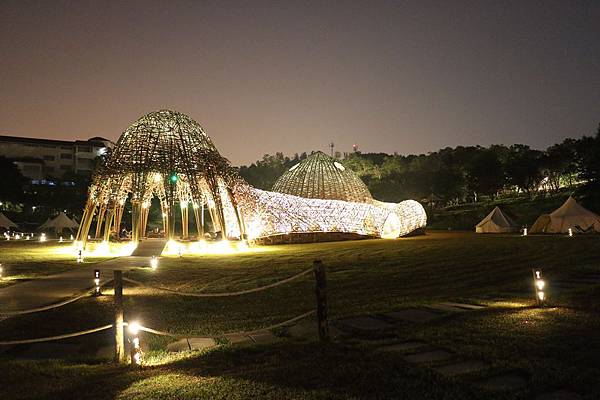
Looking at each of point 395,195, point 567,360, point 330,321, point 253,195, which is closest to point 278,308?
point 330,321

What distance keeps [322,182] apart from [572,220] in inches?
774

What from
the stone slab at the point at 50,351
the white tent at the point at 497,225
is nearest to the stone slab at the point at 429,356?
the stone slab at the point at 50,351

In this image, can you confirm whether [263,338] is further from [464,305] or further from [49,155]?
[49,155]

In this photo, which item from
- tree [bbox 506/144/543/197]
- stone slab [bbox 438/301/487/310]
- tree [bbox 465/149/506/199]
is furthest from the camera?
tree [bbox 465/149/506/199]

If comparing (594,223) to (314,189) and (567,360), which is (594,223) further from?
(567,360)

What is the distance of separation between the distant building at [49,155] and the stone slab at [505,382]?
231ft

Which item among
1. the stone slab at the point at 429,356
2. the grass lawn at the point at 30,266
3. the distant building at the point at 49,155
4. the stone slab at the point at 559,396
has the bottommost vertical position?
the stone slab at the point at 559,396

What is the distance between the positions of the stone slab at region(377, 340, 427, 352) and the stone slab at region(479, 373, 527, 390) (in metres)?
1.23

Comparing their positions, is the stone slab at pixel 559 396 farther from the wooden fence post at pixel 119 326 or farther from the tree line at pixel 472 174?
the tree line at pixel 472 174

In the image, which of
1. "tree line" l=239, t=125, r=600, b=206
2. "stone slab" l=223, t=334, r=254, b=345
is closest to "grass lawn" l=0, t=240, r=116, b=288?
"stone slab" l=223, t=334, r=254, b=345

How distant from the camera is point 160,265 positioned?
57.8ft

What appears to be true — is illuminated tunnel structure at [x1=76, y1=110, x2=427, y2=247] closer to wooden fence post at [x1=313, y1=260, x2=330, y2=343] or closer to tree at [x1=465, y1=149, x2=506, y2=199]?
wooden fence post at [x1=313, y1=260, x2=330, y2=343]

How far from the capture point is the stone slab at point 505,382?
456cm

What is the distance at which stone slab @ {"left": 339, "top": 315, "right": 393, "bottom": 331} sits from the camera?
7035mm
